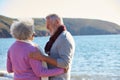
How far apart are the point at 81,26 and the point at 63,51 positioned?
155 meters

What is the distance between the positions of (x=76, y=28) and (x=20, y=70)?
15485 centimetres

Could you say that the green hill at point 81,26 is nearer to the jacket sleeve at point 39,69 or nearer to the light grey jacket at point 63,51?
the light grey jacket at point 63,51

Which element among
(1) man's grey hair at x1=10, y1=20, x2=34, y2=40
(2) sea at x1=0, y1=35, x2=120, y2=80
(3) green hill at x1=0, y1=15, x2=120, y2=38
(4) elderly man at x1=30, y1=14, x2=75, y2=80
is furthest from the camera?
(3) green hill at x1=0, y1=15, x2=120, y2=38

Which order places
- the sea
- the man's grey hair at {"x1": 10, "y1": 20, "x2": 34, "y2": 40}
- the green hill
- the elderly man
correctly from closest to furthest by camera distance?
the man's grey hair at {"x1": 10, "y1": 20, "x2": 34, "y2": 40} < the elderly man < the sea < the green hill

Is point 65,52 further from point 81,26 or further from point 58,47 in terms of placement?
point 81,26

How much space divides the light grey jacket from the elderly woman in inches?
3.0

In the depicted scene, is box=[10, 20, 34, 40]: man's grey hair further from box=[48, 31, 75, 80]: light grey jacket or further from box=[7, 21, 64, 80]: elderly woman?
box=[48, 31, 75, 80]: light grey jacket

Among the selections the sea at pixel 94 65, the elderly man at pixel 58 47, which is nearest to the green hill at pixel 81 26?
the sea at pixel 94 65

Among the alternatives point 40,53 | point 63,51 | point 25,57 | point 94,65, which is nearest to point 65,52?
point 63,51

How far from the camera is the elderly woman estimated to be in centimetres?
425

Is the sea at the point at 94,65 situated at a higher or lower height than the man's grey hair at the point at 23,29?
lower

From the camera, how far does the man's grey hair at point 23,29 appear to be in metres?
4.23

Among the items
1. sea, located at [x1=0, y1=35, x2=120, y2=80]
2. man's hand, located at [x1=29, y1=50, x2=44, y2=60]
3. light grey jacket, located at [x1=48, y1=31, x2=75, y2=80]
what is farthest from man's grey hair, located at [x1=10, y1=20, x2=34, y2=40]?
sea, located at [x1=0, y1=35, x2=120, y2=80]

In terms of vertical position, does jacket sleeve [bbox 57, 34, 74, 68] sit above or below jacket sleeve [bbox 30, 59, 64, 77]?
above
